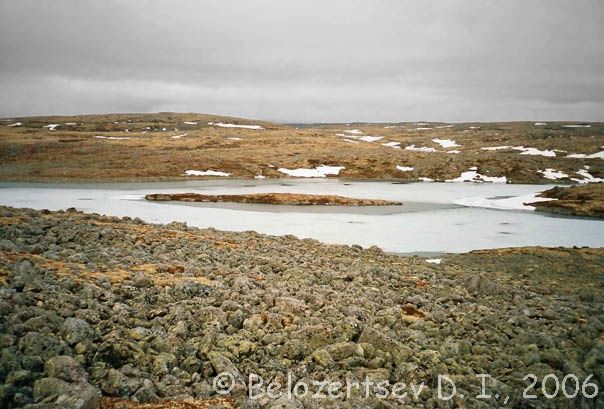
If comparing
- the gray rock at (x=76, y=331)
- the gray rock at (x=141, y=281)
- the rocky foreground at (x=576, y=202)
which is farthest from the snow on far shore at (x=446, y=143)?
the gray rock at (x=76, y=331)

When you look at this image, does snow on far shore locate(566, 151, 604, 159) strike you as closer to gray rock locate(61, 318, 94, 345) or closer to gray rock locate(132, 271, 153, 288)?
gray rock locate(132, 271, 153, 288)

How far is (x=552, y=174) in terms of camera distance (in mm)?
65750

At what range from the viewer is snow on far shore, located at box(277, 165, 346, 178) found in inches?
2729

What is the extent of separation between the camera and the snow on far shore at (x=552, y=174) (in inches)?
2543

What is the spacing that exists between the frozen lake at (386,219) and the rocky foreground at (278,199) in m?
2.05

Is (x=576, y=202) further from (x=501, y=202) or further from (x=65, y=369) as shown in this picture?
(x=65, y=369)

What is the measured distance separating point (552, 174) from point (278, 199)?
4699cm

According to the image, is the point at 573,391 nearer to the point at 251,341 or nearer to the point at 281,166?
the point at 251,341

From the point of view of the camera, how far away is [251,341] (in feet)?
24.6

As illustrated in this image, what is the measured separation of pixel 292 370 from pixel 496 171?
66.9 meters

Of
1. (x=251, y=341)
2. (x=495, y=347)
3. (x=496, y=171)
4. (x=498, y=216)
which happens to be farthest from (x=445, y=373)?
(x=496, y=171)

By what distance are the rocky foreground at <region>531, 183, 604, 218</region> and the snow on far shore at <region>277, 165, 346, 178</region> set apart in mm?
34335

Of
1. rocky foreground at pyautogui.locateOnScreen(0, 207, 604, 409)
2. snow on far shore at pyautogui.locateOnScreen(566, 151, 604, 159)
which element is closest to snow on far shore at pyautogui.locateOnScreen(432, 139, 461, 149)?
snow on far shore at pyautogui.locateOnScreen(566, 151, 604, 159)

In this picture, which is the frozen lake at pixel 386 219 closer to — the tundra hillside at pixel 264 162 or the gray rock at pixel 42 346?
the gray rock at pixel 42 346
